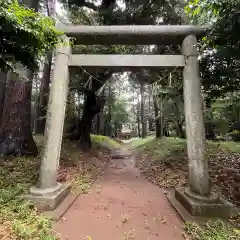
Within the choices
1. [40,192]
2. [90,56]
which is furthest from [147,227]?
[90,56]

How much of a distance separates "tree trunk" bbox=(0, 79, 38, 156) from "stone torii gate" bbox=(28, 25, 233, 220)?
9.24 feet

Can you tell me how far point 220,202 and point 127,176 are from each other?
13.8ft

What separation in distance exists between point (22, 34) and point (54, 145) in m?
2.64

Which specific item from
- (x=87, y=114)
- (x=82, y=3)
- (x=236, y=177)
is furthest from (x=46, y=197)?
(x=82, y=3)

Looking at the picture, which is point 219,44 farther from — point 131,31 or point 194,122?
point 131,31

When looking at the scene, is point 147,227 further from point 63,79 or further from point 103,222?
point 63,79

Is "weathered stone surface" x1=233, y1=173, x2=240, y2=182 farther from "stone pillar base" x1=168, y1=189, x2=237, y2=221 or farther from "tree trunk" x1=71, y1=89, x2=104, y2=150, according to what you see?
"tree trunk" x1=71, y1=89, x2=104, y2=150

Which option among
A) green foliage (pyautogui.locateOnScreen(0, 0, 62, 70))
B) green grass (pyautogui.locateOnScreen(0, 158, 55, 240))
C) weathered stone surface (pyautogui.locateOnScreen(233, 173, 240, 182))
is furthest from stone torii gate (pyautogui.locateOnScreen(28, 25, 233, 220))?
weathered stone surface (pyautogui.locateOnScreen(233, 173, 240, 182))

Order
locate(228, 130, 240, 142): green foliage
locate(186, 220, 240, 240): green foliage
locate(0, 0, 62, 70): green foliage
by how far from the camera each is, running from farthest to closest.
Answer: locate(228, 130, 240, 142): green foliage, locate(186, 220, 240, 240): green foliage, locate(0, 0, 62, 70): green foliage

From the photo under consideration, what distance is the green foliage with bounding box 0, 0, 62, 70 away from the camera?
2.72 meters

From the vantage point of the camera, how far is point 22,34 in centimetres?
308

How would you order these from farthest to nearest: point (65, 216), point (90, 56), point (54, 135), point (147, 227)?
point (90, 56) < point (54, 135) < point (65, 216) < point (147, 227)

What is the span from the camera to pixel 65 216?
4180 millimetres

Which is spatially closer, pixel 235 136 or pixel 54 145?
pixel 54 145
